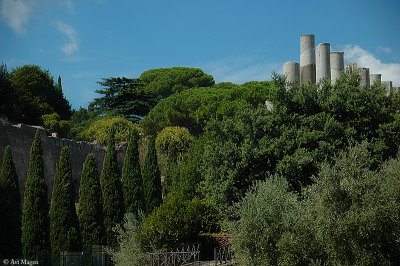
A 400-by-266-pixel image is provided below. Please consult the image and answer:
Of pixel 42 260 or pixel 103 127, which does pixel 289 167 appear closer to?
pixel 42 260

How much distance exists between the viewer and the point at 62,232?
19.8 m

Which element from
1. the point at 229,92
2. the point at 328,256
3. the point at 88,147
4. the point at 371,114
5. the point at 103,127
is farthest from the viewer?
the point at 229,92

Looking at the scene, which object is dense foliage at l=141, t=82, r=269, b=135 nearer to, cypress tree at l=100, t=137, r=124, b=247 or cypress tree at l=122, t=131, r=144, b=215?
cypress tree at l=122, t=131, r=144, b=215

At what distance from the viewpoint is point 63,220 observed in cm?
1994

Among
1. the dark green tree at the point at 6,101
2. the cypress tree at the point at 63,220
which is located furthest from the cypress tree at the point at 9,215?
the dark green tree at the point at 6,101

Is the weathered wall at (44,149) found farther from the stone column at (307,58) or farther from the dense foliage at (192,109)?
the stone column at (307,58)

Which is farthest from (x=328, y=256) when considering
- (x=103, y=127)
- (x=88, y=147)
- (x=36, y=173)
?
(x=103, y=127)

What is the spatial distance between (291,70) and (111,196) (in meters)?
10.6

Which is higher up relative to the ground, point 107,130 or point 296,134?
point 107,130

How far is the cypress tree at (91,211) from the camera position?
21.3m

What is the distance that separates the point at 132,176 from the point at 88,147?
990 centimetres

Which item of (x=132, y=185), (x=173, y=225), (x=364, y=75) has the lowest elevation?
(x=173, y=225)

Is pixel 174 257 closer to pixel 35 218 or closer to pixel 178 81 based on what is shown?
pixel 35 218

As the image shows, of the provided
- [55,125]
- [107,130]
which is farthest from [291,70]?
[55,125]
